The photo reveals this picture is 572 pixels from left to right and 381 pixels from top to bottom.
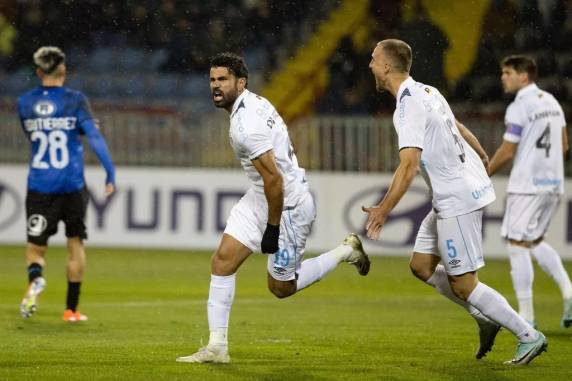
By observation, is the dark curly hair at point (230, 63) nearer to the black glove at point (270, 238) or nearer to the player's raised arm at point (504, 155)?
the black glove at point (270, 238)

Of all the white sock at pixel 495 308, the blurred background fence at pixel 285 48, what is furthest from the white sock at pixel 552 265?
the blurred background fence at pixel 285 48

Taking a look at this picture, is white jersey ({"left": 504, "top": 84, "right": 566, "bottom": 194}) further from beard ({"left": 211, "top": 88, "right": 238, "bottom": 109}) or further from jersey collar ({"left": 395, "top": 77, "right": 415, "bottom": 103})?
beard ({"left": 211, "top": 88, "right": 238, "bottom": 109})

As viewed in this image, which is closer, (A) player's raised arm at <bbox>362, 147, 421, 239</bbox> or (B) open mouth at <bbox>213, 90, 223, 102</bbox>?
(A) player's raised arm at <bbox>362, 147, 421, 239</bbox>

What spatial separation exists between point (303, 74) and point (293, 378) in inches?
561

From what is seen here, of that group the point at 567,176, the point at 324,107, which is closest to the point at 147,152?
the point at 324,107

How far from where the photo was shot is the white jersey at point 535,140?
32.9 feet

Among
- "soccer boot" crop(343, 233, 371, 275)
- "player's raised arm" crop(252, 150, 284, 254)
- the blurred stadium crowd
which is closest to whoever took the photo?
"player's raised arm" crop(252, 150, 284, 254)

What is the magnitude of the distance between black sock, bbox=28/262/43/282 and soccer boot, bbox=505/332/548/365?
4284 millimetres

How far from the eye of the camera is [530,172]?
33.1ft

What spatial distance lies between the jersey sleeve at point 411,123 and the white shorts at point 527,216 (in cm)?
325

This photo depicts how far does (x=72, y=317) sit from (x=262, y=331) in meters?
1.62

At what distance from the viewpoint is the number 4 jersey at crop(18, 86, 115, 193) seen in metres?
9.97

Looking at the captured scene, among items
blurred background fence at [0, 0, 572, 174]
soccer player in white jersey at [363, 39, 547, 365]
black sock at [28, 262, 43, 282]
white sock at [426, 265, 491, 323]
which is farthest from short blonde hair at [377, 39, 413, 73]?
blurred background fence at [0, 0, 572, 174]

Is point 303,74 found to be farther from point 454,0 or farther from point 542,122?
point 542,122
